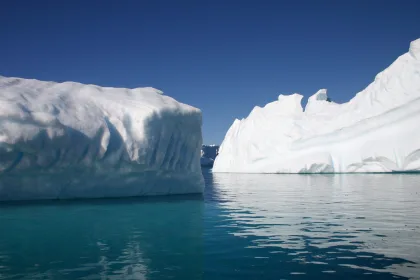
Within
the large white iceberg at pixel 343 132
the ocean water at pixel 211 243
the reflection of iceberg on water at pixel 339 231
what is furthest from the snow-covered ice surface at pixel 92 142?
the large white iceberg at pixel 343 132

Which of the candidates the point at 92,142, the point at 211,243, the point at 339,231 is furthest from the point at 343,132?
the point at 211,243

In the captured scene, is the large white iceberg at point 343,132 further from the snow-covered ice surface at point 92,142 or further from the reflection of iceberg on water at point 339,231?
the snow-covered ice surface at point 92,142

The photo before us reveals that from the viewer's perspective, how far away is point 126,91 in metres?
17.2

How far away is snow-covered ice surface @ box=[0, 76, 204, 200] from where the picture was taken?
472 inches

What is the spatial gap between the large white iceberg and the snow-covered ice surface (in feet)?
86.1

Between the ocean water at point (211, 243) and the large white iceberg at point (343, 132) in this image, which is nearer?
the ocean water at point (211, 243)

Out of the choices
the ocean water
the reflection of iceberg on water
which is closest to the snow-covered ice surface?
the ocean water

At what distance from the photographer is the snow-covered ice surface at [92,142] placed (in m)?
12.0

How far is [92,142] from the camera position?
1330 centimetres

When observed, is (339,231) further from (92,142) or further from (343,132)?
(343,132)

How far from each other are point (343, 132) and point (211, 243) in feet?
120

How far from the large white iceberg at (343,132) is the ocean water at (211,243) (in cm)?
2669

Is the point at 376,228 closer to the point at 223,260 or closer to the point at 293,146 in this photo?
the point at 223,260

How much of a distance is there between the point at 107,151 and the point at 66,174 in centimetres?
174
